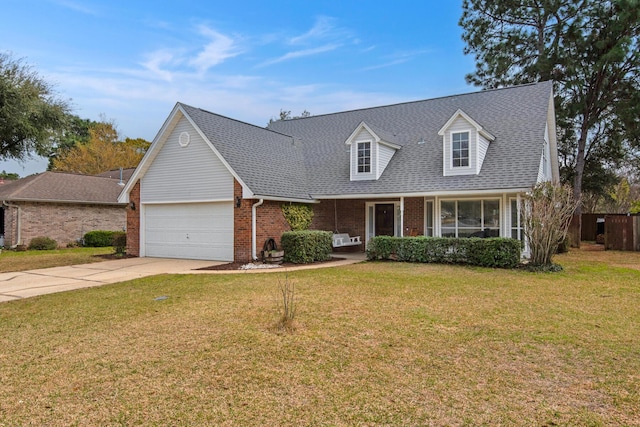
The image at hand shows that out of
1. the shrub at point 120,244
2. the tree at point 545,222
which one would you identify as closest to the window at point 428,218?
the tree at point 545,222

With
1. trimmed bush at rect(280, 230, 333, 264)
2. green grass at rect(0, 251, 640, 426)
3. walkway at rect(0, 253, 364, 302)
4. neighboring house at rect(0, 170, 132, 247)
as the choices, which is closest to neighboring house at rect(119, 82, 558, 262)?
trimmed bush at rect(280, 230, 333, 264)

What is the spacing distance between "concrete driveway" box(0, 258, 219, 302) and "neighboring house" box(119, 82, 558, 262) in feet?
5.08

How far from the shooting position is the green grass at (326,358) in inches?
142

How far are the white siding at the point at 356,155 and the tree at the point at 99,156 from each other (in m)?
31.3

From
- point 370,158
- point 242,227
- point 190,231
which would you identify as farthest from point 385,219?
point 190,231

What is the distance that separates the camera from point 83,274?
39.1ft

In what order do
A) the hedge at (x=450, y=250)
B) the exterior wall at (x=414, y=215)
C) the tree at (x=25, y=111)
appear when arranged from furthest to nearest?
the tree at (x=25, y=111), the exterior wall at (x=414, y=215), the hedge at (x=450, y=250)

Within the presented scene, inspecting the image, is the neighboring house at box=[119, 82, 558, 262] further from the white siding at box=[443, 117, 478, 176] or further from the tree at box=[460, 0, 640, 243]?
the tree at box=[460, 0, 640, 243]

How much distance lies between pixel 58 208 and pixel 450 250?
844 inches

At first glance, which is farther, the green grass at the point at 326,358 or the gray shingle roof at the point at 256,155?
the gray shingle roof at the point at 256,155

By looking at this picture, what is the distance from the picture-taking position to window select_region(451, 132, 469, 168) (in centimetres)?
1520

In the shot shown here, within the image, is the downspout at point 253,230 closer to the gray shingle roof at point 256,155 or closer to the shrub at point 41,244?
the gray shingle roof at point 256,155

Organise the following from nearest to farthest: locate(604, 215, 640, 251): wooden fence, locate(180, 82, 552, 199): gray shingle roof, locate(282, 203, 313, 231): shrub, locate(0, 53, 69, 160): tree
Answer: locate(180, 82, 552, 199): gray shingle roof → locate(282, 203, 313, 231): shrub → locate(0, 53, 69, 160): tree → locate(604, 215, 640, 251): wooden fence

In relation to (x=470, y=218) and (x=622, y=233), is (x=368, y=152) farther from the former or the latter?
(x=622, y=233)
